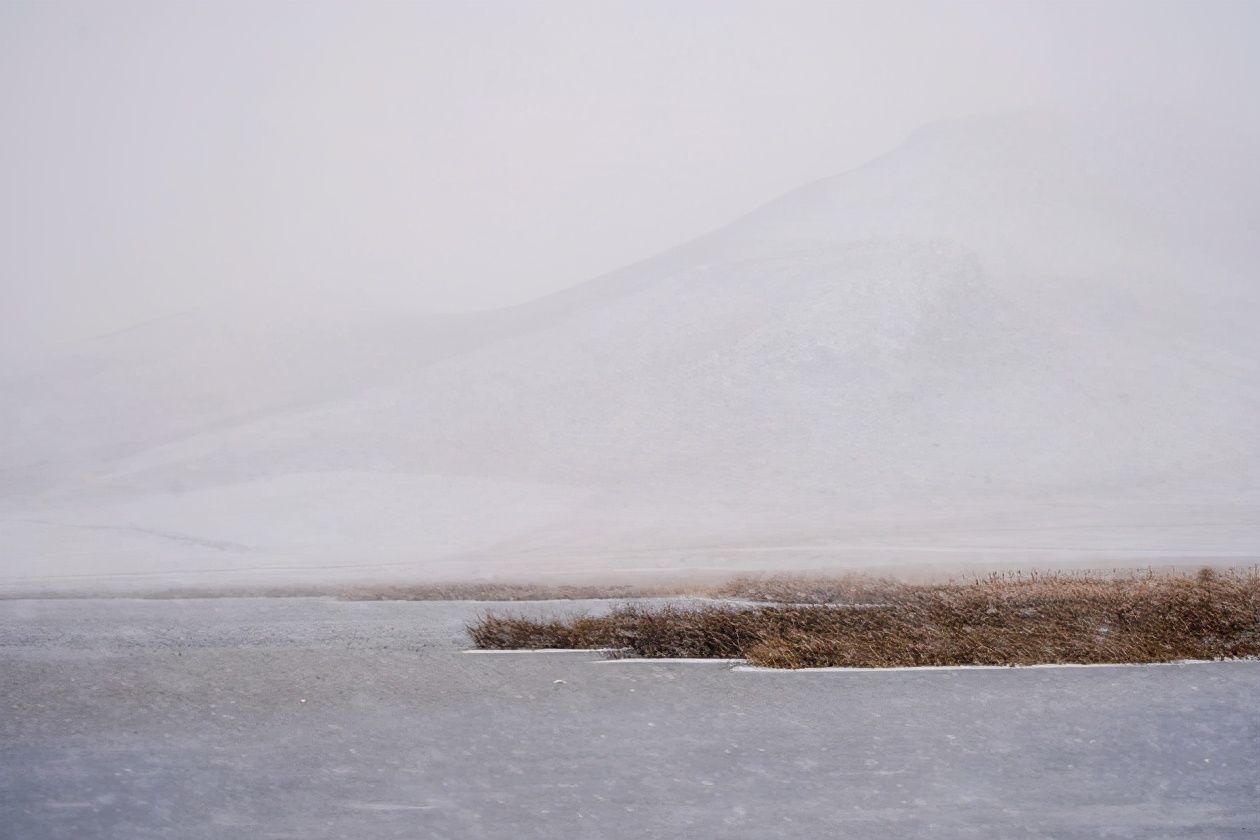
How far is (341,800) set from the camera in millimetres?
5723

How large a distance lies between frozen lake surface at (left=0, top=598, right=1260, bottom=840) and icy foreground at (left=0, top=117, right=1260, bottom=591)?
5.23 metres

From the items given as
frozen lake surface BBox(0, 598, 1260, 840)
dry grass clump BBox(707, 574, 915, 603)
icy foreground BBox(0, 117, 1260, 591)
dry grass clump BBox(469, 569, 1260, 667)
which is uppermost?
icy foreground BBox(0, 117, 1260, 591)

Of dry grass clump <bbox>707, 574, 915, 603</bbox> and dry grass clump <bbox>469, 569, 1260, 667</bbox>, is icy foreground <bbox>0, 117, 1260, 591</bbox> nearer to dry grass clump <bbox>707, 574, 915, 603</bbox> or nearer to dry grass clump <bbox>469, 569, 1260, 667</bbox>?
dry grass clump <bbox>707, 574, 915, 603</bbox>

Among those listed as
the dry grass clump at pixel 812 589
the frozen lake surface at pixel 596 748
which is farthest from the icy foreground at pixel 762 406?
the frozen lake surface at pixel 596 748

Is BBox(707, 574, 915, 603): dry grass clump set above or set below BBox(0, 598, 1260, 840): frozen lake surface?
above

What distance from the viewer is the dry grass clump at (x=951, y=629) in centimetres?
821

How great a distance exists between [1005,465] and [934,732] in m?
12.4

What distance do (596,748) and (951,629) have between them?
3679mm

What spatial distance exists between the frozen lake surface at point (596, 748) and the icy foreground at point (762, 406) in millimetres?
5226

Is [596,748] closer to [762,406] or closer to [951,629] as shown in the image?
[951,629]

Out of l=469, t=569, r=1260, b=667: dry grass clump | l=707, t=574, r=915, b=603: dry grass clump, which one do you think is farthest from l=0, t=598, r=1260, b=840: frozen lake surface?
l=707, t=574, r=915, b=603: dry grass clump

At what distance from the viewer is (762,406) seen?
1991 centimetres

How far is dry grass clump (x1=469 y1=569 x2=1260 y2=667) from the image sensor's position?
8.21 m

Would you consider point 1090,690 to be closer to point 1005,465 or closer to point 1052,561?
point 1052,561
